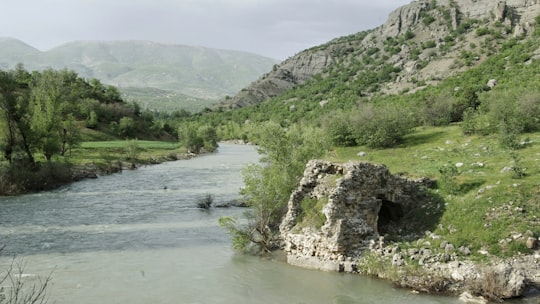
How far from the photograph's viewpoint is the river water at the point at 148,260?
19766 mm

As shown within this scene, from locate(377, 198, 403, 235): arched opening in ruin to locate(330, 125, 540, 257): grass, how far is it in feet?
9.48

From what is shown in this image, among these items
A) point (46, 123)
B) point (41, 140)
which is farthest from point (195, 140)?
point (41, 140)

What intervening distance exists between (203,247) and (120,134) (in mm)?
97185

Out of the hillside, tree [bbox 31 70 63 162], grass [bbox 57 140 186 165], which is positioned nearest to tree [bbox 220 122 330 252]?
the hillside

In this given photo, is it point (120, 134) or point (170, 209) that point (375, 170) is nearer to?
point (170, 209)

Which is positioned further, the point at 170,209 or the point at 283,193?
the point at 170,209

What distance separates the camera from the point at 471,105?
65625mm

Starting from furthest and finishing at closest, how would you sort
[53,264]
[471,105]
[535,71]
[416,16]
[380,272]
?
[416,16] < [535,71] < [471,105] < [53,264] < [380,272]

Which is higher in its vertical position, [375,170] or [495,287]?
[375,170]

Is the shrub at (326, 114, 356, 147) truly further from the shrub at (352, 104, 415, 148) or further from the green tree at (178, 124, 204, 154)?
the green tree at (178, 124, 204, 154)

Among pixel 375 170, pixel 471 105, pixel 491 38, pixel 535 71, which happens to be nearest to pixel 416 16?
pixel 491 38

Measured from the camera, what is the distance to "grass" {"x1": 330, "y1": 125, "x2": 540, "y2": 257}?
21.9 m

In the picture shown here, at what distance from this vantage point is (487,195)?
25250 millimetres

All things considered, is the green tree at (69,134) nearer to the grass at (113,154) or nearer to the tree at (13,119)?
the grass at (113,154)
